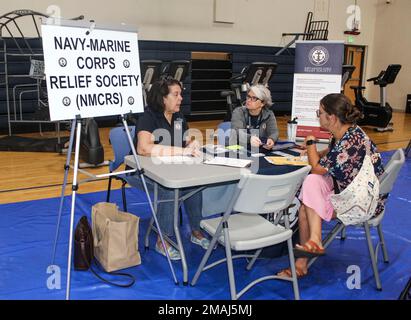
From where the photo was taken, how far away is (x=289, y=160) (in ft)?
8.85

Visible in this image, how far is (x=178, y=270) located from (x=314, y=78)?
2678mm

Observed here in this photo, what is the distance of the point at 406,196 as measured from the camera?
428 centimetres

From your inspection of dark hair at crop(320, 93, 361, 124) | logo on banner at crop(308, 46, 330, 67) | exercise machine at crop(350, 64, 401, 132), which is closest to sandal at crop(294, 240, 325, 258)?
dark hair at crop(320, 93, 361, 124)

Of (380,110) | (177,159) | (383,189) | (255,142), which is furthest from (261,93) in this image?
(380,110)

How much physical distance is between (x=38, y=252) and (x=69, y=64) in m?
1.38

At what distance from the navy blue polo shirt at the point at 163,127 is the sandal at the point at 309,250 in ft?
4.11

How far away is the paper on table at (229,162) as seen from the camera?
249 centimetres

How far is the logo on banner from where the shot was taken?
171 inches

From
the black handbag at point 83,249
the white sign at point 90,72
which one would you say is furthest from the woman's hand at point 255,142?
the black handbag at point 83,249

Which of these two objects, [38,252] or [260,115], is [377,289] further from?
[38,252]

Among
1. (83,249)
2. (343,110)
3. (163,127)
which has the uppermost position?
(343,110)

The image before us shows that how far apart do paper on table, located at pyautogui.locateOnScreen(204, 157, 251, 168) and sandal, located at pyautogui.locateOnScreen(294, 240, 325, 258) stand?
1.86ft

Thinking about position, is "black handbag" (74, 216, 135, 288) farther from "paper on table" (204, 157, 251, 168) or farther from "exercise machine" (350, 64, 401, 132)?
"exercise machine" (350, 64, 401, 132)

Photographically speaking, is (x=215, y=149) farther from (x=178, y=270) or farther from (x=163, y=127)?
(x=178, y=270)
